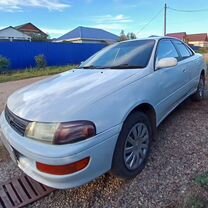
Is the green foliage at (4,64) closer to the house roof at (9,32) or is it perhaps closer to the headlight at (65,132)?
the headlight at (65,132)

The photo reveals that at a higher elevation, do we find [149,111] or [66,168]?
[149,111]

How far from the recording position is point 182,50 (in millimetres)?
4535

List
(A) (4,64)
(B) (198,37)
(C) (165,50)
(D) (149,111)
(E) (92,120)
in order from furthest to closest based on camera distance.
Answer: (B) (198,37) → (A) (4,64) → (C) (165,50) → (D) (149,111) → (E) (92,120)

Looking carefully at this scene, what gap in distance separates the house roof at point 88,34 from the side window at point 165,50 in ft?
114

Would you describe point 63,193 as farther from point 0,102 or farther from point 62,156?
point 0,102

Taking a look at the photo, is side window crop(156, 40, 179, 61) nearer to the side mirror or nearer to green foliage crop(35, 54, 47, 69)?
the side mirror

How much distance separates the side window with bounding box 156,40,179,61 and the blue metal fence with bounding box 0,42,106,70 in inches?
531

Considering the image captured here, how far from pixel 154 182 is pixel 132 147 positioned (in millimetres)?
418

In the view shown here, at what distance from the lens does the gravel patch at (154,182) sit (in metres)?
2.36

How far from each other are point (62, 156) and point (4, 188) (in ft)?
3.84

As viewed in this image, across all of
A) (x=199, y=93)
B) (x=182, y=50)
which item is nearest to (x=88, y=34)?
(x=199, y=93)

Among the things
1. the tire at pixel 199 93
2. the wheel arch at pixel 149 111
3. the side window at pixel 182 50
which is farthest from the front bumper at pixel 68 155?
the tire at pixel 199 93

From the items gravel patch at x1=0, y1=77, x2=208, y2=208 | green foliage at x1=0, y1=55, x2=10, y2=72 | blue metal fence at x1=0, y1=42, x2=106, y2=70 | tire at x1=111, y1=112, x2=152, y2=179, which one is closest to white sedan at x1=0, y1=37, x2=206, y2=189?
tire at x1=111, y1=112, x2=152, y2=179

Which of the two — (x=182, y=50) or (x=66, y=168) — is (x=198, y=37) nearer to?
(x=182, y=50)
